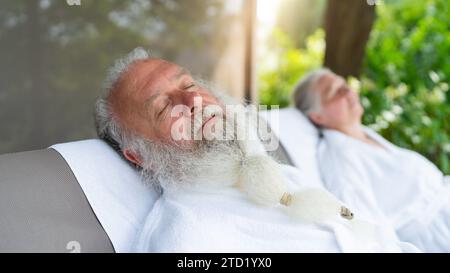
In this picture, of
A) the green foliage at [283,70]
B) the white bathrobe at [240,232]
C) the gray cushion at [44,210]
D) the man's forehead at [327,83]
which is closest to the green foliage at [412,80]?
the man's forehead at [327,83]

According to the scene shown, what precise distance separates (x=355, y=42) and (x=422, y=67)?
2.02 ft

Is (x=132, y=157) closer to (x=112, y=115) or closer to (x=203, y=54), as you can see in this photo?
(x=112, y=115)

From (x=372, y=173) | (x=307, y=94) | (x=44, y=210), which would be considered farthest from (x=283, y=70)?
(x=44, y=210)

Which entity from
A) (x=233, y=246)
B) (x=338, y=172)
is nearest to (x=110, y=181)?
(x=233, y=246)

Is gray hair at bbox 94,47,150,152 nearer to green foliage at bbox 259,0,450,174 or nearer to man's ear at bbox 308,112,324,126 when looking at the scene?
man's ear at bbox 308,112,324,126

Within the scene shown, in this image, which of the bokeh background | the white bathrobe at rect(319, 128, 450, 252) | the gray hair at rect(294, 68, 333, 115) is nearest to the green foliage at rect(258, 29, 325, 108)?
the bokeh background

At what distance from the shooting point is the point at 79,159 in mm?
1438

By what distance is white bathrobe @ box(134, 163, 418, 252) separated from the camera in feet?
4.03

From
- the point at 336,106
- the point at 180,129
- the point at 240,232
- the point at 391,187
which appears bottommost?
the point at 391,187

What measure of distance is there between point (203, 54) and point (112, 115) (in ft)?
6.92

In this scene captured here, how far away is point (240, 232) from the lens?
1.26 meters

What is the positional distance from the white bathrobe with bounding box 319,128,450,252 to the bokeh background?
1.02 meters
